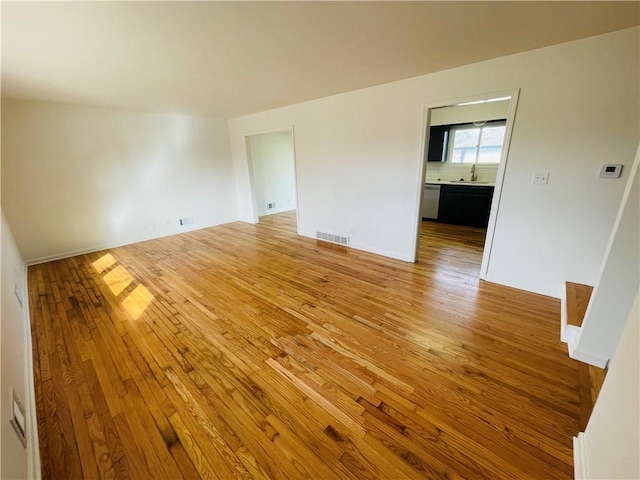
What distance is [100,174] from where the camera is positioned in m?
4.27

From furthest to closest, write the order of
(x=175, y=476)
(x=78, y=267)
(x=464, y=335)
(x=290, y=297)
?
1. (x=78, y=267)
2. (x=290, y=297)
3. (x=464, y=335)
4. (x=175, y=476)

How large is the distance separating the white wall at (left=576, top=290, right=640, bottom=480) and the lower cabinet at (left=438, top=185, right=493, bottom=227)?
→ 4.15 meters

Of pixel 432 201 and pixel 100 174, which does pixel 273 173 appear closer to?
pixel 100 174

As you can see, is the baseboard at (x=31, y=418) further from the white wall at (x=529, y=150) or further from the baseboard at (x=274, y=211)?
the baseboard at (x=274, y=211)

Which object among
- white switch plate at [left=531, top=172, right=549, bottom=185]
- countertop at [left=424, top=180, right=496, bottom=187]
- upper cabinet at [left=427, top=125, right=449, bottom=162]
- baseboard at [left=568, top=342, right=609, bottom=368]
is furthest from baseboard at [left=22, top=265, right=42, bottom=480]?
upper cabinet at [left=427, top=125, right=449, bottom=162]

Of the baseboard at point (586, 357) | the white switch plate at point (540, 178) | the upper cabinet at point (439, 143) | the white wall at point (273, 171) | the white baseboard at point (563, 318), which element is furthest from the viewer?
the white wall at point (273, 171)

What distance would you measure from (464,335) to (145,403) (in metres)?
2.41

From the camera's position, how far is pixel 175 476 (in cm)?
123

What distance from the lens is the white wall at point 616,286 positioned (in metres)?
1.56

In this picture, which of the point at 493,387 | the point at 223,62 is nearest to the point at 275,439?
the point at 493,387

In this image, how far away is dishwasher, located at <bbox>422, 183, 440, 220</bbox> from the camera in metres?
5.49

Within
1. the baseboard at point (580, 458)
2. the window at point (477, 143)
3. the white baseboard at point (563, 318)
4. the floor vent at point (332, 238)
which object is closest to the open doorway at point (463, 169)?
the window at point (477, 143)

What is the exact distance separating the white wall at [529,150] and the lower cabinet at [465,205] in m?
2.35

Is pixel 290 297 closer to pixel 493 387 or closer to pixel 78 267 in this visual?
pixel 493 387
